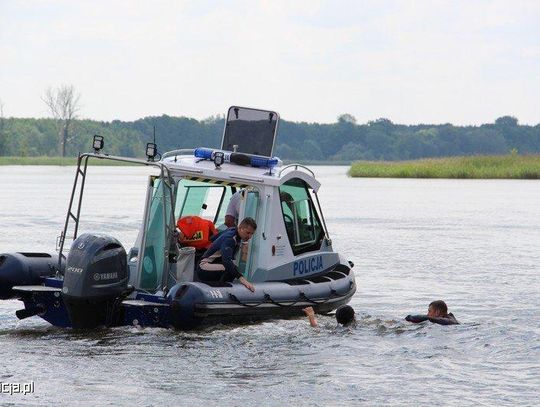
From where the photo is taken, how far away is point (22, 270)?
14734mm

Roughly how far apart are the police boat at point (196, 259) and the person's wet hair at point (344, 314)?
0.37m

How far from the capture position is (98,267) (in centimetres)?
1365

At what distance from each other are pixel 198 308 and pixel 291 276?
7.48ft

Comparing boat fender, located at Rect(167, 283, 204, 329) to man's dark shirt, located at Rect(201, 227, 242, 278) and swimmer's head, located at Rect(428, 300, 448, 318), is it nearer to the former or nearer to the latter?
man's dark shirt, located at Rect(201, 227, 242, 278)

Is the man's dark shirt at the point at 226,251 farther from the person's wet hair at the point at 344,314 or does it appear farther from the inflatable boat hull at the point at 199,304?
the person's wet hair at the point at 344,314

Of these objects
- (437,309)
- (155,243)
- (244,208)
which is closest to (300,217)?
(244,208)

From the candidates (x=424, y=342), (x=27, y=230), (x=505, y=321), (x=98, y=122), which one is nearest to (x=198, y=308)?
(x=424, y=342)

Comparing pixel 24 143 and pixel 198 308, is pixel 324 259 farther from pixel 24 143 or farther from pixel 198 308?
pixel 24 143

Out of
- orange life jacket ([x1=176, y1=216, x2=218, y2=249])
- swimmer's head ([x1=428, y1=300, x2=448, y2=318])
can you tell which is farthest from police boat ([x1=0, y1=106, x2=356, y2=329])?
swimmer's head ([x1=428, y1=300, x2=448, y2=318])

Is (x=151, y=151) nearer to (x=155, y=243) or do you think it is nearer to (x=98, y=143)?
(x=98, y=143)

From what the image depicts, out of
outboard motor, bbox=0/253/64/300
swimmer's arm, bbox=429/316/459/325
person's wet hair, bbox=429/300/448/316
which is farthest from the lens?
person's wet hair, bbox=429/300/448/316

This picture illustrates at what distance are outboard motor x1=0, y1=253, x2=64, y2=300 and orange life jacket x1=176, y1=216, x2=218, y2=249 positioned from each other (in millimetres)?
1571

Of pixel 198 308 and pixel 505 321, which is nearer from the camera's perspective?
pixel 198 308

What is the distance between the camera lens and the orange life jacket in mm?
15109
